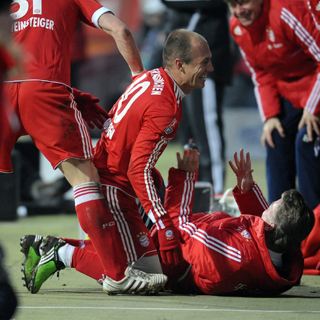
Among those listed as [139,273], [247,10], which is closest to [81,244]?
[139,273]

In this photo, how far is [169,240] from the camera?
3008 mm

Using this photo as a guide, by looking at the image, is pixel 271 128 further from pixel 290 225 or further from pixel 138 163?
pixel 138 163

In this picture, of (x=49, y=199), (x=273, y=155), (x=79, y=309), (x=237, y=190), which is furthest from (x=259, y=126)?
(x=79, y=309)

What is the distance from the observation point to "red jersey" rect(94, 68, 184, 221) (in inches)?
121

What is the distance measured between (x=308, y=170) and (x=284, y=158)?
9.7 inches

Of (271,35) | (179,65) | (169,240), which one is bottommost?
(169,240)

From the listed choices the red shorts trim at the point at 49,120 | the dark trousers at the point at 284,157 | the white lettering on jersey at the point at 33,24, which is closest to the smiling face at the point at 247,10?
the dark trousers at the point at 284,157

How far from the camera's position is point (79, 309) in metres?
2.87

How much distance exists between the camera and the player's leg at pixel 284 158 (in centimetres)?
474

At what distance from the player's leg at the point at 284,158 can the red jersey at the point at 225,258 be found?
1.42 meters

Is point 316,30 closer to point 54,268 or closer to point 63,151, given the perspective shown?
point 63,151

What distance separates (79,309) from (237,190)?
1106 mm

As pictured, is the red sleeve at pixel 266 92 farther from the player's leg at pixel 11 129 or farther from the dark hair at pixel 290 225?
the player's leg at pixel 11 129

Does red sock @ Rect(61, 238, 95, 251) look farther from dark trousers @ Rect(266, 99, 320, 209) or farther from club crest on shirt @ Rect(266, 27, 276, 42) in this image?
club crest on shirt @ Rect(266, 27, 276, 42)
